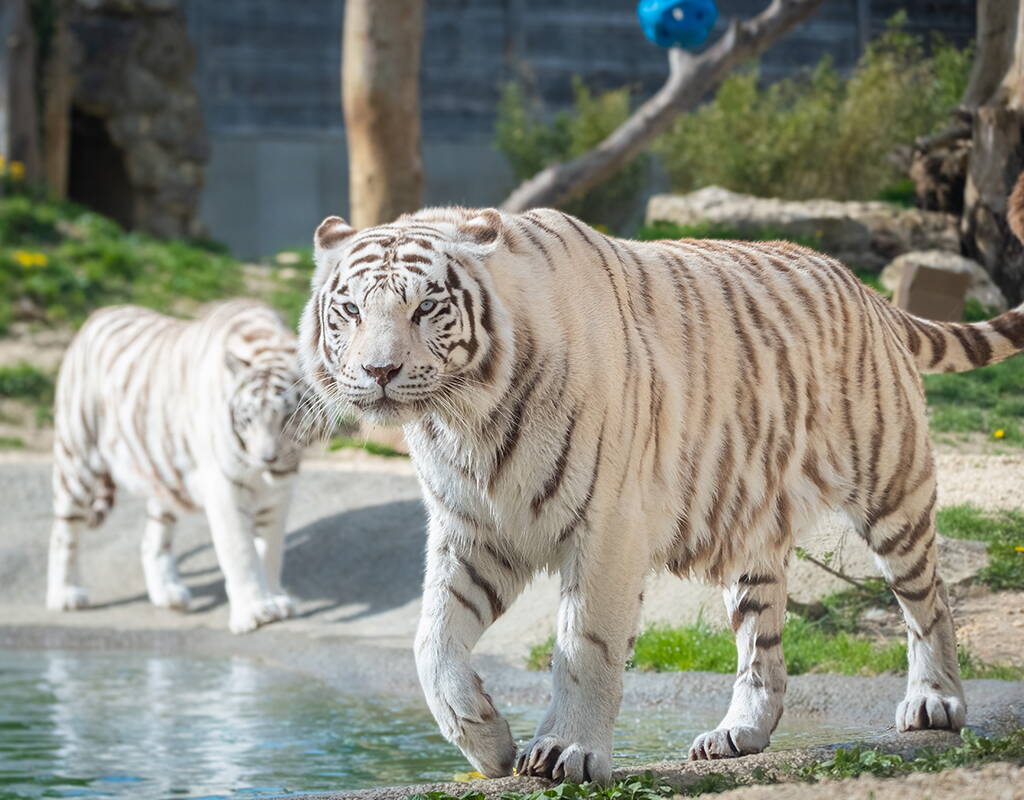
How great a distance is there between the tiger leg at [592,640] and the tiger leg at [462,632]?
0.43 ft

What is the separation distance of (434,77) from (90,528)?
955 cm

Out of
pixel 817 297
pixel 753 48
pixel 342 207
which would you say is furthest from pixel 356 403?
pixel 342 207

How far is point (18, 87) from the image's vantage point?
12.8 metres

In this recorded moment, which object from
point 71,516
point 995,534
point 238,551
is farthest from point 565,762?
point 71,516

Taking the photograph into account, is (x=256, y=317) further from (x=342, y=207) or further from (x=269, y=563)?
(x=342, y=207)

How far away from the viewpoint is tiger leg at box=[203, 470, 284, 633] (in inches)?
260

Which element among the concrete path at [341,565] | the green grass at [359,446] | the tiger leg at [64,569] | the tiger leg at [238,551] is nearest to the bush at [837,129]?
the green grass at [359,446]

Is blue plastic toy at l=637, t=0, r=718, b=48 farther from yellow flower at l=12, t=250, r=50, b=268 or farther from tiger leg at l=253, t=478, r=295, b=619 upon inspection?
yellow flower at l=12, t=250, r=50, b=268

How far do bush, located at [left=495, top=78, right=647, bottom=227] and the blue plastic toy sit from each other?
622cm

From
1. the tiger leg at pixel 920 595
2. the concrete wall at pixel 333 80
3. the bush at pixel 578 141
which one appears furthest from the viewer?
the concrete wall at pixel 333 80

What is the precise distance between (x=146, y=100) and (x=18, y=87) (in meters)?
1.73

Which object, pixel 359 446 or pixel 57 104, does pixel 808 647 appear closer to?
pixel 359 446

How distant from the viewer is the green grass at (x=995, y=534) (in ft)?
16.1

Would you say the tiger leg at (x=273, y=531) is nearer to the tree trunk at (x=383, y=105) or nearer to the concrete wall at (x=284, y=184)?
the tree trunk at (x=383, y=105)
